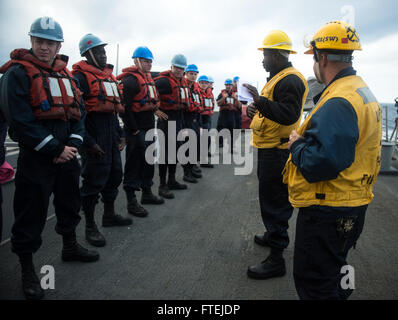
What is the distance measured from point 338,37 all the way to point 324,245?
4.03ft

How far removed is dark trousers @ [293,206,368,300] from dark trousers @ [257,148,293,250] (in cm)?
109

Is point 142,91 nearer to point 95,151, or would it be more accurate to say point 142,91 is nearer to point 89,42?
point 89,42

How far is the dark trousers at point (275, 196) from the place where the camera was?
2.92 metres

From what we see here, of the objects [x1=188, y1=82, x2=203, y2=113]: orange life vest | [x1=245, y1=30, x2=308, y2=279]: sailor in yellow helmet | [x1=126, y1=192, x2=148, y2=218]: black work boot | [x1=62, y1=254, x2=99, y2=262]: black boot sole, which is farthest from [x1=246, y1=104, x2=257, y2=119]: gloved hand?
[x1=188, y1=82, x2=203, y2=113]: orange life vest

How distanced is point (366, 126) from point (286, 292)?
5.67 feet

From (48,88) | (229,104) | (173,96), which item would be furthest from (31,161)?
(229,104)

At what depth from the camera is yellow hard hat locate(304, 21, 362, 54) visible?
175cm

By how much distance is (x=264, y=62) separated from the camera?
2945 mm

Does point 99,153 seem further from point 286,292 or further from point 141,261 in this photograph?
point 286,292

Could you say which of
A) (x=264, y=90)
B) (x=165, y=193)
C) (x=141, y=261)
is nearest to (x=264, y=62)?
(x=264, y=90)

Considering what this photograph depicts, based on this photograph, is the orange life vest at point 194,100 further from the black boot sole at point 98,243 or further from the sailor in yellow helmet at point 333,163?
the sailor in yellow helmet at point 333,163

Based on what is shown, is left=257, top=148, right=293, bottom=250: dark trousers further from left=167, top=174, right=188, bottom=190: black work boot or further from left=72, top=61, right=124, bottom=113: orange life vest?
left=167, top=174, right=188, bottom=190: black work boot

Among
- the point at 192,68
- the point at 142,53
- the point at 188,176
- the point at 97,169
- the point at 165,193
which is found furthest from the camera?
the point at 192,68

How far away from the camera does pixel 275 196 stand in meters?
2.96
